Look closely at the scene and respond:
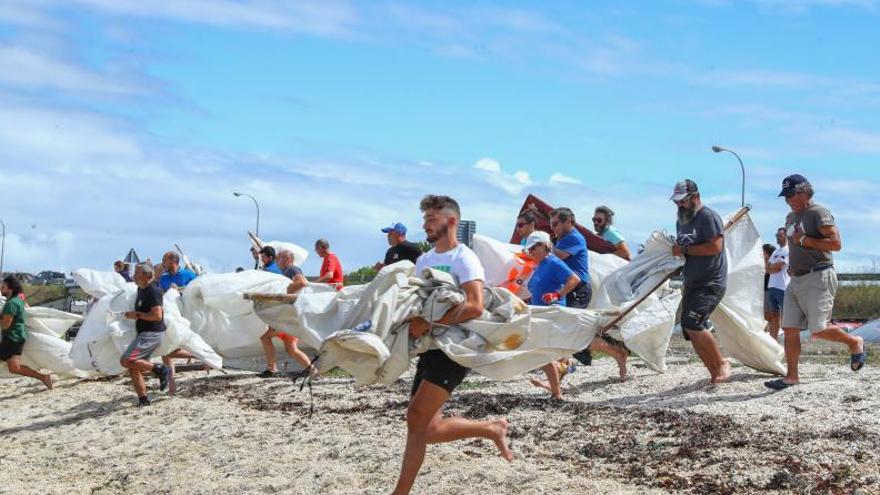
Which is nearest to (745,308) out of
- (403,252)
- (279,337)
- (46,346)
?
(403,252)

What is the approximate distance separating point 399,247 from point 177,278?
13.8 ft

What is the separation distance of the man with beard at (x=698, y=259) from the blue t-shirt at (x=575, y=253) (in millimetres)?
983

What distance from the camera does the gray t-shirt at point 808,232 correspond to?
9.49 metres

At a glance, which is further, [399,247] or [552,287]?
[399,247]

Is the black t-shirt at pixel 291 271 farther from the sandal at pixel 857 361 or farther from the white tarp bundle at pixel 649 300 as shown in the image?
the sandal at pixel 857 361

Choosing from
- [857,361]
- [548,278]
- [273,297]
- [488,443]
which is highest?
[548,278]

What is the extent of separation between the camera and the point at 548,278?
10.0 meters

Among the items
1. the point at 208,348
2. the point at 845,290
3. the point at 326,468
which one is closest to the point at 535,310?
the point at 326,468

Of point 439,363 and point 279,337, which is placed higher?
point 439,363

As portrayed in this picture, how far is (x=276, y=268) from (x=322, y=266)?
1.02 metres

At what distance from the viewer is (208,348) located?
12.9 metres

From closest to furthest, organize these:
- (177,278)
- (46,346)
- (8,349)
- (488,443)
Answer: (488,443), (8,349), (46,346), (177,278)

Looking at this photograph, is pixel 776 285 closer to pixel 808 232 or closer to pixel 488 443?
pixel 808 232

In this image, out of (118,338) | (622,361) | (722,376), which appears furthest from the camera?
(118,338)
